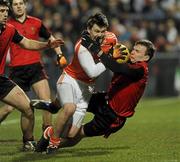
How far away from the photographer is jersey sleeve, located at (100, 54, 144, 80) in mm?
9555

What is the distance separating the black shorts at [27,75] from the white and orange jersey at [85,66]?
218 centimetres

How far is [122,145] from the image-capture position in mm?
11484

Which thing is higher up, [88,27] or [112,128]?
[88,27]

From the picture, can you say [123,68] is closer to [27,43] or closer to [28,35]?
[27,43]

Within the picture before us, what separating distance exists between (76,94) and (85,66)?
0.56m

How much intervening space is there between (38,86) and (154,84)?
11431 millimetres

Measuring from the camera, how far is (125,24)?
25.2 metres

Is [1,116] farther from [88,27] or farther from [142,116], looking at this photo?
[142,116]

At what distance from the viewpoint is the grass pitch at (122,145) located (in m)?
9.94

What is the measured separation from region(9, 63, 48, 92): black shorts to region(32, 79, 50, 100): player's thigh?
0.07 m

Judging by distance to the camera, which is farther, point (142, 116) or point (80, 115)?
point (142, 116)

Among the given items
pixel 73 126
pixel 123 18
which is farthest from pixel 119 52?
pixel 123 18

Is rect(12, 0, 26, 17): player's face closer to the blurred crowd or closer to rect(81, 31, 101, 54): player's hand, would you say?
rect(81, 31, 101, 54): player's hand

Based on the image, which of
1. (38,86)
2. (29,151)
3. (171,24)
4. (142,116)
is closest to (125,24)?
(171,24)
